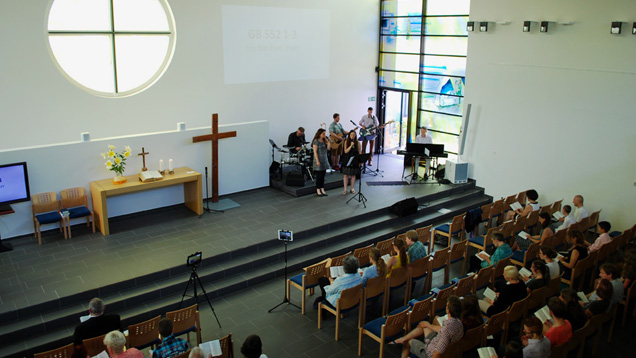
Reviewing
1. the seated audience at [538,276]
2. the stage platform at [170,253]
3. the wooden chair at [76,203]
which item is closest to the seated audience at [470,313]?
the seated audience at [538,276]

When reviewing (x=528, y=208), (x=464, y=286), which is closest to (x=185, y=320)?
(x=464, y=286)

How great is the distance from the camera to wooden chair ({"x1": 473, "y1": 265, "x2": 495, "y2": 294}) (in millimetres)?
6887

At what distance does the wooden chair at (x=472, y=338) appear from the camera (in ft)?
18.0

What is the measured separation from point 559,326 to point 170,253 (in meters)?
5.57

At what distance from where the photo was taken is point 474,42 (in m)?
11.7

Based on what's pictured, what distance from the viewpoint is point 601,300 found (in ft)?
19.6

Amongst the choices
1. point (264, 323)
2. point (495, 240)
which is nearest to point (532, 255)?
point (495, 240)

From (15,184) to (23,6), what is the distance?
10.4ft

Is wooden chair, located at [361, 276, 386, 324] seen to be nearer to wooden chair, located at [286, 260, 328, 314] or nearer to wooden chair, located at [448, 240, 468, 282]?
wooden chair, located at [286, 260, 328, 314]

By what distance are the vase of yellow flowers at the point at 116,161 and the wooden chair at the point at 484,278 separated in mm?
6085

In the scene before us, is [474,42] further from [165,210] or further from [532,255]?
[165,210]

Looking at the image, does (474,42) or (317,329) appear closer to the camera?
(317,329)

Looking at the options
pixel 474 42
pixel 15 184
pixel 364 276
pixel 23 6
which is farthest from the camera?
pixel 474 42

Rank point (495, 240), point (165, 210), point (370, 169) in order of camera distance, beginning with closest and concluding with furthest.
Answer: point (495, 240), point (165, 210), point (370, 169)
